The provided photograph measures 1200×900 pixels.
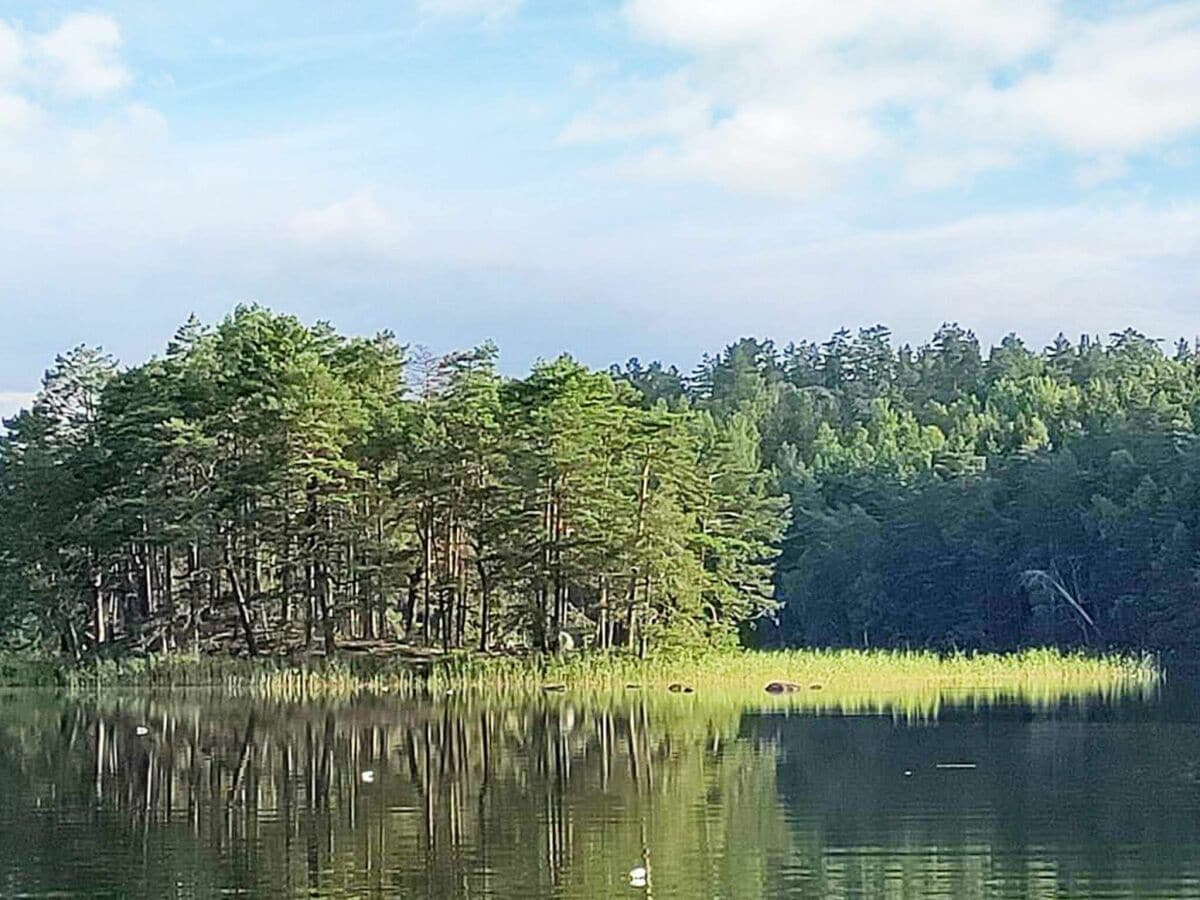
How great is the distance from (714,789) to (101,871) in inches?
332

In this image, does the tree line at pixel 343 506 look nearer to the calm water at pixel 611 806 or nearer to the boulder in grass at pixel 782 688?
the boulder in grass at pixel 782 688

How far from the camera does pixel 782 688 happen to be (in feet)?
150

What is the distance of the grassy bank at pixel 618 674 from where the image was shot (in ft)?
155

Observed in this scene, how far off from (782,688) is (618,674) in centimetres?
455

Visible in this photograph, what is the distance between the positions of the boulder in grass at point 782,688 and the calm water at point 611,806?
8123 millimetres

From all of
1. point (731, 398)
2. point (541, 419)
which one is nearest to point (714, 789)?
point (541, 419)

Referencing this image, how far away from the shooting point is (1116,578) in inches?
3076

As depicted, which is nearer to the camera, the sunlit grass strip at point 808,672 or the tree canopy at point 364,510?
the sunlit grass strip at point 808,672

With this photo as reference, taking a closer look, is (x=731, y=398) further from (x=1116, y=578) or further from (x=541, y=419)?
(x=541, y=419)

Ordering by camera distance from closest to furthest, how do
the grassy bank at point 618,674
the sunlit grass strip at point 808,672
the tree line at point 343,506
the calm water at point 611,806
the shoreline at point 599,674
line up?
the calm water at point 611,806, the grassy bank at point 618,674, the shoreline at point 599,674, the sunlit grass strip at point 808,672, the tree line at point 343,506

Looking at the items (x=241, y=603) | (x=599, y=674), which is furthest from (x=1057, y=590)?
(x=241, y=603)

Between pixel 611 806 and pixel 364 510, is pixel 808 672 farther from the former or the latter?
pixel 611 806

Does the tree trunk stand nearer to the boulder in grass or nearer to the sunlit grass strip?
the sunlit grass strip

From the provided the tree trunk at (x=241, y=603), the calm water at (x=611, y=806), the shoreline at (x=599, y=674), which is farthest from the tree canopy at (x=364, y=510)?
the calm water at (x=611, y=806)
